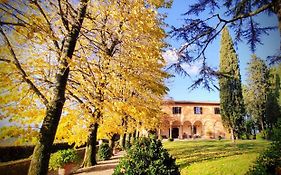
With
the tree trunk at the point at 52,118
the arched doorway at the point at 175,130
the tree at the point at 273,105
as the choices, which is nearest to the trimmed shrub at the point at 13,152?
A: the tree trunk at the point at 52,118

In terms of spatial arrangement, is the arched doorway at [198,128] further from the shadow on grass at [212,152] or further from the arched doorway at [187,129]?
the shadow on grass at [212,152]

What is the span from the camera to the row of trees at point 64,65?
193 inches

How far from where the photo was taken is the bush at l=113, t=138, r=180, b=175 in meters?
5.69

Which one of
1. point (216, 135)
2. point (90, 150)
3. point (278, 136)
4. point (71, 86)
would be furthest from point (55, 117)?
point (216, 135)

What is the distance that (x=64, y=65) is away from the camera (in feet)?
19.6

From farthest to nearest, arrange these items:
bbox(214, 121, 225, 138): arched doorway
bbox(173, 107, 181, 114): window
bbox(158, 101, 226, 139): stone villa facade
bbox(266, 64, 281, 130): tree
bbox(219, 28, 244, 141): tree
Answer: bbox(173, 107, 181, 114): window, bbox(158, 101, 226, 139): stone villa facade, bbox(214, 121, 225, 138): arched doorway, bbox(266, 64, 281, 130): tree, bbox(219, 28, 244, 141): tree

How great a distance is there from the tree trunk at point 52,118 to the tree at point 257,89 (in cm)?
3342

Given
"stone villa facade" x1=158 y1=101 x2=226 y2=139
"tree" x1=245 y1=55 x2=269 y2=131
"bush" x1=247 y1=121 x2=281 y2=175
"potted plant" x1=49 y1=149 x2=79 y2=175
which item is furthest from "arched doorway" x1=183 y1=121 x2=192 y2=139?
"bush" x1=247 y1=121 x2=281 y2=175

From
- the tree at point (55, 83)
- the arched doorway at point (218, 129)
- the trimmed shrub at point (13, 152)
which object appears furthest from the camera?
the arched doorway at point (218, 129)

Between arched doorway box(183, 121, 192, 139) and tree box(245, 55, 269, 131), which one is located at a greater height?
tree box(245, 55, 269, 131)

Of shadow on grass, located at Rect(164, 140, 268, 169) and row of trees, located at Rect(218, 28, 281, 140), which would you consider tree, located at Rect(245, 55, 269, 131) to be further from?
shadow on grass, located at Rect(164, 140, 268, 169)

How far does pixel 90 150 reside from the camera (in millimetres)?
14836

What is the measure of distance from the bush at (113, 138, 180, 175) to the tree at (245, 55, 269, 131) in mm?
32068

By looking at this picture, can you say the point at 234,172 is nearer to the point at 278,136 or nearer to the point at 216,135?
the point at 278,136
